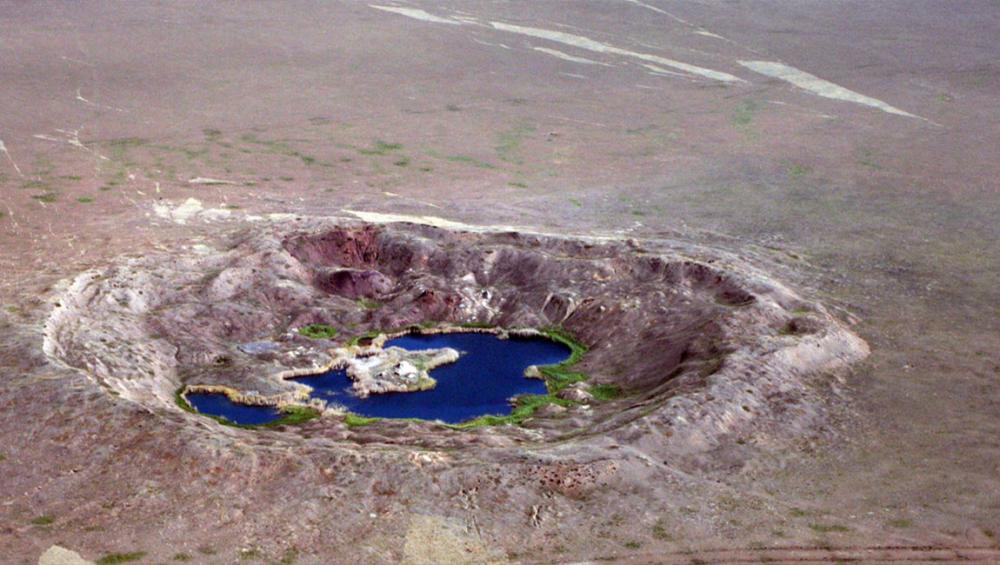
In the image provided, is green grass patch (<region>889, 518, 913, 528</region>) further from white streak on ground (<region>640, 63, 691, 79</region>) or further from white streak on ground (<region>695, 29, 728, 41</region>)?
white streak on ground (<region>695, 29, 728, 41</region>)

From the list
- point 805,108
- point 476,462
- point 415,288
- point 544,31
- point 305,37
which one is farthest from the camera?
point 544,31

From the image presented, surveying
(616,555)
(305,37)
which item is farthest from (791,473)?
(305,37)

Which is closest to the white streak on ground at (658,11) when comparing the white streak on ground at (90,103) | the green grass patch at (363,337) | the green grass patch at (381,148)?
the green grass patch at (381,148)

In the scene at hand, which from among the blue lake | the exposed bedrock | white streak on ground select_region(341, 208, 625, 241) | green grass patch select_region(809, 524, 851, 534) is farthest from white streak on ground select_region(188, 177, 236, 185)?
green grass patch select_region(809, 524, 851, 534)

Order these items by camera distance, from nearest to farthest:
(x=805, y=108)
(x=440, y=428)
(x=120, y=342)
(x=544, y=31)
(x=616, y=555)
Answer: (x=616, y=555)
(x=440, y=428)
(x=120, y=342)
(x=805, y=108)
(x=544, y=31)

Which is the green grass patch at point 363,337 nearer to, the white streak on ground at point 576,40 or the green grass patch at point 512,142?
the green grass patch at point 512,142

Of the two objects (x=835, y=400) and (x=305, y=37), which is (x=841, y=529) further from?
(x=305, y=37)

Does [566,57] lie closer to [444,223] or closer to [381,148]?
[381,148]

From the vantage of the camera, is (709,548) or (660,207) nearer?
(709,548)
